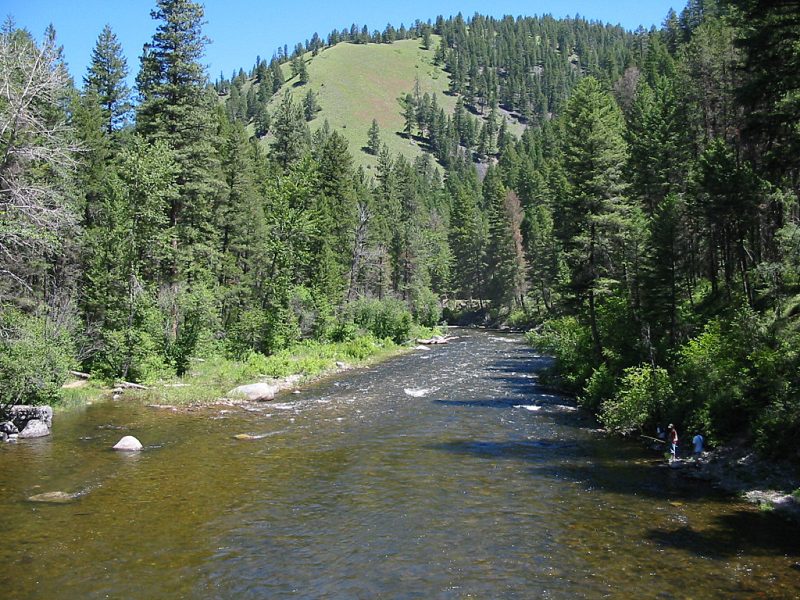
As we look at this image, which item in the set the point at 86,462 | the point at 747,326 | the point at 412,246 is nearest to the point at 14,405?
the point at 86,462

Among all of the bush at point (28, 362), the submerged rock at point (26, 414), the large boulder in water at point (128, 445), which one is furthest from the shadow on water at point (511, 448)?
the bush at point (28, 362)

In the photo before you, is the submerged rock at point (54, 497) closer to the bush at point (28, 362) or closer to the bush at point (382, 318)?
the bush at point (28, 362)

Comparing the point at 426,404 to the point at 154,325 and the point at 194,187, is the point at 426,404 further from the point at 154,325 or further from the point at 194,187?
the point at 194,187

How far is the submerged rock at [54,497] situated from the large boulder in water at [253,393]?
14268mm

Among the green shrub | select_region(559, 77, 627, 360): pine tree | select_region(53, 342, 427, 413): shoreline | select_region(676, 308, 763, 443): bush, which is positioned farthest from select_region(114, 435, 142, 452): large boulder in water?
select_region(559, 77, 627, 360): pine tree

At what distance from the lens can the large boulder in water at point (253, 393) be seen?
99.1ft

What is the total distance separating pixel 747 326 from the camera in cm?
1995

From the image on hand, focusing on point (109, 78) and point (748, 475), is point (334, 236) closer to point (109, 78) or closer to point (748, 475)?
point (109, 78)

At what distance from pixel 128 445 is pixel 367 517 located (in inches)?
389

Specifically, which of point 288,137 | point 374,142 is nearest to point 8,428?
point 288,137

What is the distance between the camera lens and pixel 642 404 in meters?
24.2

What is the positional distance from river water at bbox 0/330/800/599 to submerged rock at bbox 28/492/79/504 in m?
0.27

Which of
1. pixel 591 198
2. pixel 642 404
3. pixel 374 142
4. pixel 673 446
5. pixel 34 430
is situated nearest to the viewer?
pixel 673 446

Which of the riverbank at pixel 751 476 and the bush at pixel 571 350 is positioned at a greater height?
the bush at pixel 571 350
